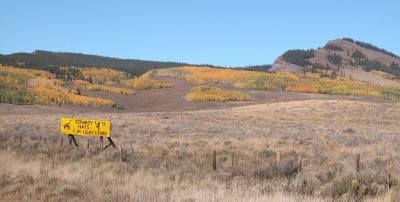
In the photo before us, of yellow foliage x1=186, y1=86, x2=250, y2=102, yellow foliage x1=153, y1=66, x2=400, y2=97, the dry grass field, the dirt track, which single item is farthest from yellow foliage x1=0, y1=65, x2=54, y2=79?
the dry grass field

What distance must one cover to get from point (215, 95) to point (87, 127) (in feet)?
290

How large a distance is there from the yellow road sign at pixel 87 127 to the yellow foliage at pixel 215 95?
8258 centimetres

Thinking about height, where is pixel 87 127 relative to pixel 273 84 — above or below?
below

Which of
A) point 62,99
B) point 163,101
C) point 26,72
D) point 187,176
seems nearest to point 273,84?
point 163,101

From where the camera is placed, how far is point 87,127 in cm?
2281

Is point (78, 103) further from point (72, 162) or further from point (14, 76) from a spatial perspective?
point (72, 162)

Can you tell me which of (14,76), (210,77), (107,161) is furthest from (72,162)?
(210,77)

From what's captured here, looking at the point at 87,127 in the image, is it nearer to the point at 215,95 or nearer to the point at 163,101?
the point at 163,101

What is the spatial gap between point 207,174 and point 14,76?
393 feet

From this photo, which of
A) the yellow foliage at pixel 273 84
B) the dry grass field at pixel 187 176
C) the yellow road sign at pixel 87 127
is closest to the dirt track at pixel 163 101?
the yellow foliage at pixel 273 84

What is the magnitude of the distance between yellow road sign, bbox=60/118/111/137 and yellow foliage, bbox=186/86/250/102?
82585 millimetres

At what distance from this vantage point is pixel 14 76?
12550 centimetres

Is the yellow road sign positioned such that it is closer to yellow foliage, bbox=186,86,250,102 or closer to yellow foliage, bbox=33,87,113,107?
yellow foliage, bbox=33,87,113,107

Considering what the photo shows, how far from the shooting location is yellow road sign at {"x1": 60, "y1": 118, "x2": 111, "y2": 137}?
22203 millimetres
